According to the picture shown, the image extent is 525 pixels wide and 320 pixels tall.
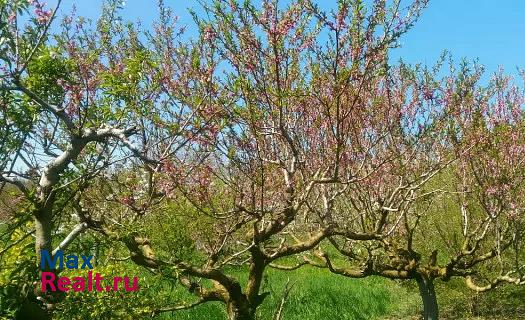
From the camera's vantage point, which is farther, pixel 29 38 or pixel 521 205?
pixel 521 205

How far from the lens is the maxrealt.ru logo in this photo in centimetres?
434

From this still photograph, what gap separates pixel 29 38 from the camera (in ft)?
13.0

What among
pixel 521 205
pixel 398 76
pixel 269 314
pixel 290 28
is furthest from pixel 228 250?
pixel 290 28

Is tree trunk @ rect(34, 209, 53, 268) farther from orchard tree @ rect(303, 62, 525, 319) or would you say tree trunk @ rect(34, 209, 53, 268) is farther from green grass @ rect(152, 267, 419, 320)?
green grass @ rect(152, 267, 419, 320)

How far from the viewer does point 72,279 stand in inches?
196

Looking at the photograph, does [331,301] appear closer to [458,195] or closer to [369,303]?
[369,303]

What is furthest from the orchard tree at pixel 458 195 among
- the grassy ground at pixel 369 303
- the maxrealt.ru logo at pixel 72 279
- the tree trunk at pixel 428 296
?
the maxrealt.ru logo at pixel 72 279

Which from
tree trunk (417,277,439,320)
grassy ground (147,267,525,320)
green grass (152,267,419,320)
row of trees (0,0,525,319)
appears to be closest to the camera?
row of trees (0,0,525,319)

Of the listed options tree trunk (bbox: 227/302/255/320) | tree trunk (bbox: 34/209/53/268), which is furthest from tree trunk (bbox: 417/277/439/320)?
tree trunk (bbox: 34/209/53/268)

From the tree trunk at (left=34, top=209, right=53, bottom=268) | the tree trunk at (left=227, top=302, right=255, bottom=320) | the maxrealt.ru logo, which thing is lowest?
the tree trunk at (left=227, top=302, right=255, bottom=320)

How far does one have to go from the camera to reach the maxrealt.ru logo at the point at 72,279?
4.34m

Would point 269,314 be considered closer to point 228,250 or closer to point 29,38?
point 228,250

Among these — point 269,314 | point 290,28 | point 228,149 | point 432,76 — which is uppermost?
point 432,76

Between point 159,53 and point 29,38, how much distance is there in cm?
287
